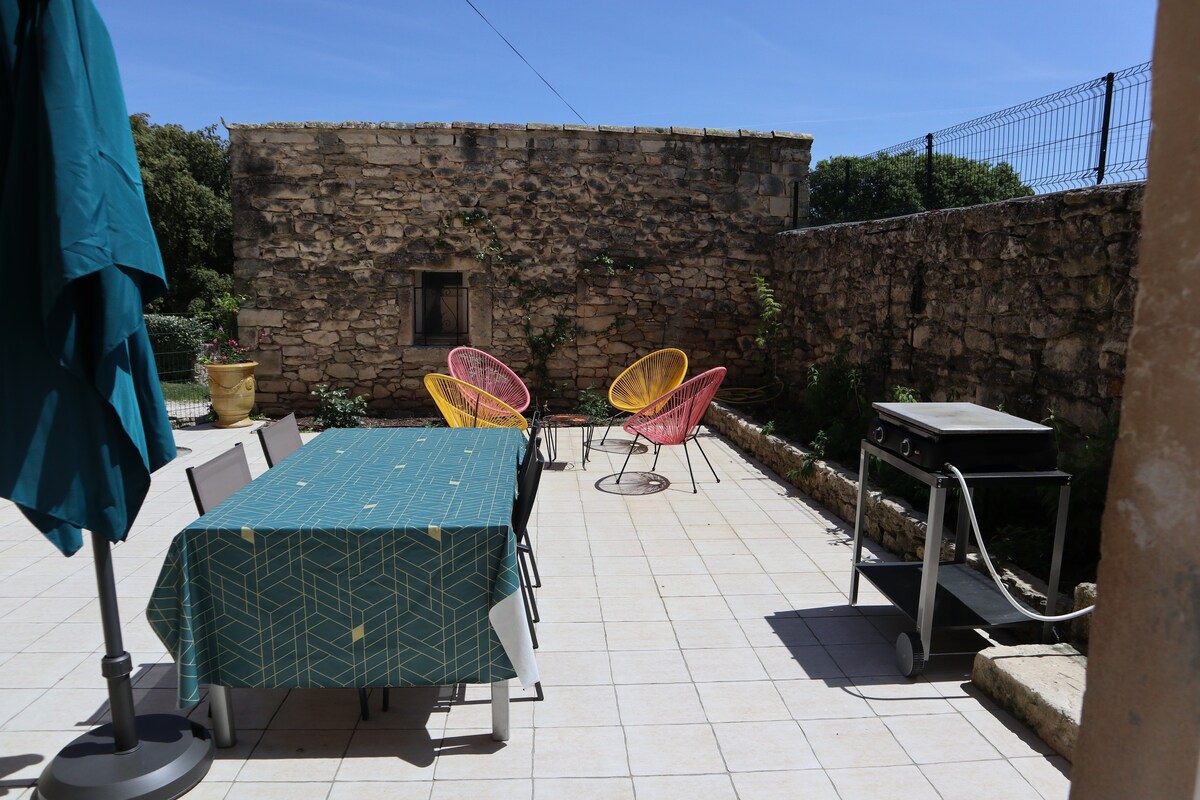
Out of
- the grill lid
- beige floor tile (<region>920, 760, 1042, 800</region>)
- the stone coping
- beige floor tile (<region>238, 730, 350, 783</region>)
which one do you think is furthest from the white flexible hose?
the stone coping

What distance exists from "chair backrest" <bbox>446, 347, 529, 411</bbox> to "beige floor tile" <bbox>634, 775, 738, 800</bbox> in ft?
15.5

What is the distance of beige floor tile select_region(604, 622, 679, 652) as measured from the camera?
311 cm

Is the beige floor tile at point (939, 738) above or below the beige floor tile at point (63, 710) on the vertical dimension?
above

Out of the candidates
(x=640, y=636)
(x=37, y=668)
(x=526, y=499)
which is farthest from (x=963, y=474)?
(x=37, y=668)

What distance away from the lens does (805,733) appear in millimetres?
2516

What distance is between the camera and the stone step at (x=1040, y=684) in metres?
2.37

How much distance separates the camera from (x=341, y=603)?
2301mm

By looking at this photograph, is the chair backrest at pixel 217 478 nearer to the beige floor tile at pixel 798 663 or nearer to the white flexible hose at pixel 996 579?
the beige floor tile at pixel 798 663

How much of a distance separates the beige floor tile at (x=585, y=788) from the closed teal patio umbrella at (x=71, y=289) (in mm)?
1034

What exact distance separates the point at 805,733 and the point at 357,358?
6476 mm

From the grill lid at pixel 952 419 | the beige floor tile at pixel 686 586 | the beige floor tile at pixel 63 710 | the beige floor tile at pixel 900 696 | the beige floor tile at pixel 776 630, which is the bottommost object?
the beige floor tile at pixel 63 710

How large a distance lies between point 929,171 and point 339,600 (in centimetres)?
579

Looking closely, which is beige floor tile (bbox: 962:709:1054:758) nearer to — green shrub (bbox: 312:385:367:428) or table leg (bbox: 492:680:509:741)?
table leg (bbox: 492:680:509:741)

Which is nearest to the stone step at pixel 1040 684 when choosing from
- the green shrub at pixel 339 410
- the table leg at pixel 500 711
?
the table leg at pixel 500 711
